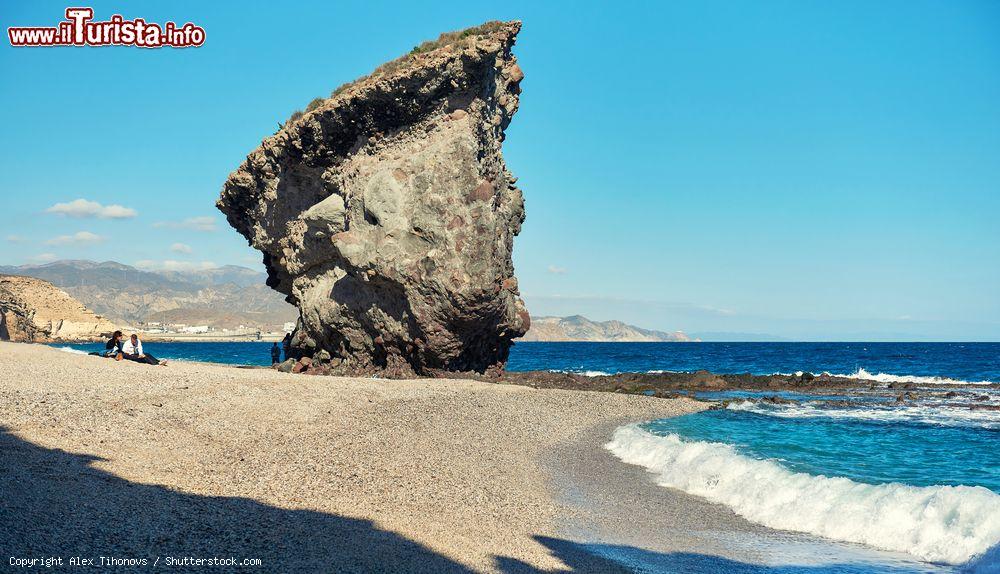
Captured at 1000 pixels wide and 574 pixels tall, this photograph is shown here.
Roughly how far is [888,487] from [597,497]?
185 inches

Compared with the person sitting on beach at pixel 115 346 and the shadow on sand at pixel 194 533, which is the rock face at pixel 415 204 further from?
the shadow on sand at pixel 194 533

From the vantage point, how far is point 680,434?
18203mm

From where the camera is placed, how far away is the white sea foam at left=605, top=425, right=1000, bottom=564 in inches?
348

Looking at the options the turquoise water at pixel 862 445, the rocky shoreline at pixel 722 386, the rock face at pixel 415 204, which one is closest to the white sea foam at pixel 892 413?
the turquoise water at pixel 862 445

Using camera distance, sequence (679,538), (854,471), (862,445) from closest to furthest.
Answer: (679,538)
(854,471)
(862,445)

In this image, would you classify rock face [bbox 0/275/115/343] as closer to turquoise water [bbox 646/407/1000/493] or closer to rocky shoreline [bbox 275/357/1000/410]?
rocky shoreline [bbox 275/357/1000/410]

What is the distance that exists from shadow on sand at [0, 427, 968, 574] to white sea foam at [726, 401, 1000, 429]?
1763 cm

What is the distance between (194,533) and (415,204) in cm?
2221

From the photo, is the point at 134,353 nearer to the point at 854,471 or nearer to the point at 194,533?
the point at 194,533

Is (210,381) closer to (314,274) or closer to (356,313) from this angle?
(356,313)

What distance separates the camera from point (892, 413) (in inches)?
967

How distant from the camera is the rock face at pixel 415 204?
27.4m

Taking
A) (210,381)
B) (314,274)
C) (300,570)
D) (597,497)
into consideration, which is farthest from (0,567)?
(314,274)

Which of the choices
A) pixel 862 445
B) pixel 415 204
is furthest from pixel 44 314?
pixel 862 445
